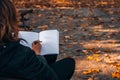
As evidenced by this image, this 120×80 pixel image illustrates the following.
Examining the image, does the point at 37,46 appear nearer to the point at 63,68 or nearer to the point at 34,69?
the point at 63,68

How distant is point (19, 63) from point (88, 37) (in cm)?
848

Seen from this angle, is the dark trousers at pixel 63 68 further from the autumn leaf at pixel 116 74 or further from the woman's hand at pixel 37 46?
the autumn leaf at pixel 116 74

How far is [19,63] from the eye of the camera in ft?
10.0

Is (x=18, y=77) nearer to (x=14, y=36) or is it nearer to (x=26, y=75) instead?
(x=26, y=75)

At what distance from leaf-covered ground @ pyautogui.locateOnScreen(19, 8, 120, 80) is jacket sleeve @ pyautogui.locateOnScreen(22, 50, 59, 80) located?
422 cm

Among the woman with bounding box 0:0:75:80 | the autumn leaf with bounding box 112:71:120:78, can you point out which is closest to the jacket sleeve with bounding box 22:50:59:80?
the woman with bounding box 0:0:75:80

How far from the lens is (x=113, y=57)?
884 centimetres

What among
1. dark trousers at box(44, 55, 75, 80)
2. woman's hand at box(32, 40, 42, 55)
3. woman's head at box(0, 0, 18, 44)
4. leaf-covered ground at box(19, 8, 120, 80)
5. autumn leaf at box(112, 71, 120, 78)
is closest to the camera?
woman's head at box(0, 0, 18, 44)

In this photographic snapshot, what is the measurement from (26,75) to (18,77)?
0.07 m

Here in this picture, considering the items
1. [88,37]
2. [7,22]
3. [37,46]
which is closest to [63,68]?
[37,46]

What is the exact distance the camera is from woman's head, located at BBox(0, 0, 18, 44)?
9.96 feet

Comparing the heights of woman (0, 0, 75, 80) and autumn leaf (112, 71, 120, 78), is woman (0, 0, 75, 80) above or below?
above

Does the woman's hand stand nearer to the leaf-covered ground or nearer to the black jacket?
the black jacket

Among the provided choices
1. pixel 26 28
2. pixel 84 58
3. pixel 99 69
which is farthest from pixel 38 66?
pixel 26 28
